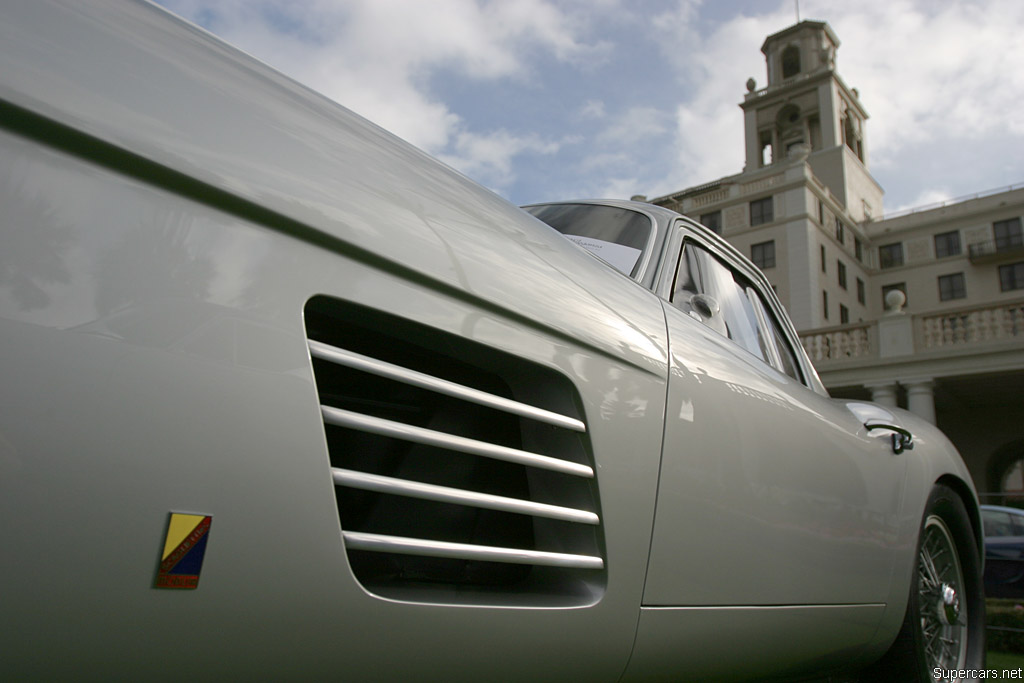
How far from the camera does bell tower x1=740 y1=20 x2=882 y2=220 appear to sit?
41.1 m

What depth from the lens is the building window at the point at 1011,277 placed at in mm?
33312

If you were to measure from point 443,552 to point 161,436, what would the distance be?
0.39 m

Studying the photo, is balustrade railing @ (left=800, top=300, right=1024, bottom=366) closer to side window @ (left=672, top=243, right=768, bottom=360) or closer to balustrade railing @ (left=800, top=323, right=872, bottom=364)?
balustrade railing @ (left=800, top=323, right=872, bottom=364)

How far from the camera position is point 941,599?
8.13 feet

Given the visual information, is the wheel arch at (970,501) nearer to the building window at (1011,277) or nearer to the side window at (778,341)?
the side window at (778,341)

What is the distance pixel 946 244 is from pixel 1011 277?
10.4 feet

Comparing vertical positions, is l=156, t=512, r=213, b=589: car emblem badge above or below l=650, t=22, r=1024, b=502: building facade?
below

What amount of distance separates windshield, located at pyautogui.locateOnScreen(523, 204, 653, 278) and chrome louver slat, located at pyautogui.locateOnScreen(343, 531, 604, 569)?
0.81 meters

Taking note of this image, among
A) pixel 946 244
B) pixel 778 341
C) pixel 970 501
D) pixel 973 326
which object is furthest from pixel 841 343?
pixel 946 244

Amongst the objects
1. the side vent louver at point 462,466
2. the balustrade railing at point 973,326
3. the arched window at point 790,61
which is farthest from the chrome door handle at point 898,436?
the arched window at point 790,61

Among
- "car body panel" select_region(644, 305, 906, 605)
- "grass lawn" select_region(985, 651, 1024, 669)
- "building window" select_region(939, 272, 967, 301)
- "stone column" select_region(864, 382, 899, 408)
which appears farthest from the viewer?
"building window" select_region(939, 272, 967, 301)

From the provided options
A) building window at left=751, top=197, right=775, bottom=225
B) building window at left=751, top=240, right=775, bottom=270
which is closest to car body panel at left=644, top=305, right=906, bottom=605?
building window at left=751, top=240, right=775, bottom=270

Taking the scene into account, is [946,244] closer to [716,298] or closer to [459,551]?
[716,298]

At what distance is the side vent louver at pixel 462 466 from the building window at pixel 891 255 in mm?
Result: 40153
